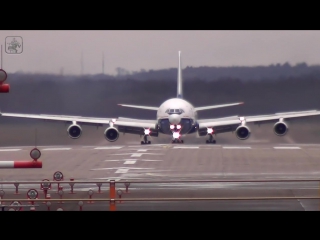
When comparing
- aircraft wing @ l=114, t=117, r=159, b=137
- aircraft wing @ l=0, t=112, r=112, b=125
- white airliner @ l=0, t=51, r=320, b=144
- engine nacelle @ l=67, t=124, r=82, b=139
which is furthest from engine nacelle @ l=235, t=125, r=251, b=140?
engine nacelle @ l=67, t=124, r=82, b=139

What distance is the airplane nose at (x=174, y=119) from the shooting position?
124 ft

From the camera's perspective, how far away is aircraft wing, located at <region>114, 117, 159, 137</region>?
119 ft

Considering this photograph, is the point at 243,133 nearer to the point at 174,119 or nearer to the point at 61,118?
the point at 174,119

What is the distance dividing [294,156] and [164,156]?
4.93 meters

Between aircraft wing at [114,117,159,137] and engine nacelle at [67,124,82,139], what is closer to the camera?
engine nacelle at [67,124,82,139]

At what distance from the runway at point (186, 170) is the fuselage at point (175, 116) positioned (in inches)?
171

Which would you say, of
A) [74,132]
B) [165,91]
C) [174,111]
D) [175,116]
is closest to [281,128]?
[165,91]

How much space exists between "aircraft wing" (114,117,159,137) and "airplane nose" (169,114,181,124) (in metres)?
0.85

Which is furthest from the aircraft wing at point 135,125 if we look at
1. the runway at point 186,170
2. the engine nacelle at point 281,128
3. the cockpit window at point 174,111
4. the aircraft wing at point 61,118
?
the engine nacelle at point 281,128

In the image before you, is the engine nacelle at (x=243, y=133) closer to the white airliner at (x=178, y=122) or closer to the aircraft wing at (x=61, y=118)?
the white airliner at (x=178, y=122)

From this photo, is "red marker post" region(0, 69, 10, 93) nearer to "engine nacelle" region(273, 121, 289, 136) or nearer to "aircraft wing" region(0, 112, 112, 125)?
"aircraft wing" region(0, 112, 112, 125)

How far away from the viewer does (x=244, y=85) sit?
2881 centimetres

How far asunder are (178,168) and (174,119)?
14030 millimetres
